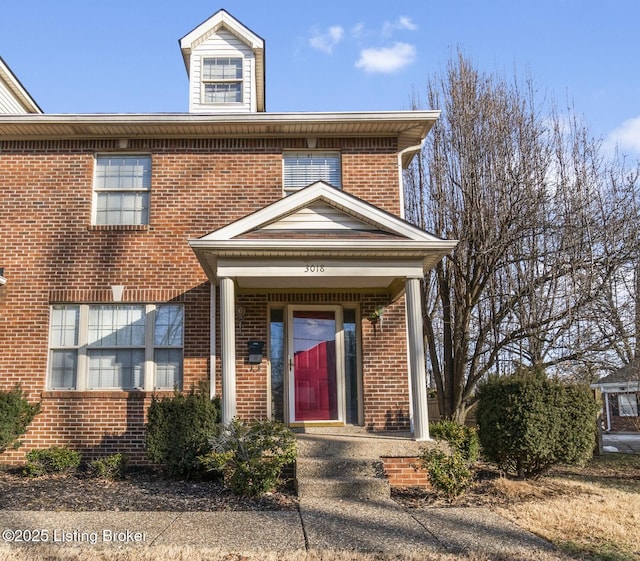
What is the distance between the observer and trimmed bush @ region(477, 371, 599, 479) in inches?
330

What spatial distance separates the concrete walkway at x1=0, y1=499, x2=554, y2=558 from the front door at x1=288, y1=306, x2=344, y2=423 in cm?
344

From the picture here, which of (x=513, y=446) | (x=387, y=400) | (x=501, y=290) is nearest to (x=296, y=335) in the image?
(x=387, y=400)

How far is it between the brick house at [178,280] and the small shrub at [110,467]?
81 cm

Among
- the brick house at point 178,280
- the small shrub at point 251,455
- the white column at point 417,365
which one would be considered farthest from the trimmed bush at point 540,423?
the small shrub at point 251,455

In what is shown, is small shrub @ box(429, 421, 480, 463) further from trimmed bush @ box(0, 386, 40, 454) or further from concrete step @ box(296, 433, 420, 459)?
trimmed bush @ box(0, 386, 40, 454)

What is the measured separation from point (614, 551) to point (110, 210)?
918 centimetres

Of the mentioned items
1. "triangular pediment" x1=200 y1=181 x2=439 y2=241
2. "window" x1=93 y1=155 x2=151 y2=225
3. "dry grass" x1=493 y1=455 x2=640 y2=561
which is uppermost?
"window" x1=93 y1=155 x2=151 y2=225

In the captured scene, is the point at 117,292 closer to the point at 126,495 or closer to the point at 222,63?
the point at 126,495

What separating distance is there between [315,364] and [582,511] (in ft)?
15.9

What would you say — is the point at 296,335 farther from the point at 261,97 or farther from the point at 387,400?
the point at 261,97

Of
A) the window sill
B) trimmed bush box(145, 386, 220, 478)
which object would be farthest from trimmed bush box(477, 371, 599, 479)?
the window sill

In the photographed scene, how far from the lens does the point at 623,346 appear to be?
471 inches

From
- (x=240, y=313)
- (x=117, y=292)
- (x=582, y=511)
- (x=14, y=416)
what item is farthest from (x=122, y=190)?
(x=582, y=511)

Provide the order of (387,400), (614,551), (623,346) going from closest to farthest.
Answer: (614,551) → (387,400) → (623,346)
